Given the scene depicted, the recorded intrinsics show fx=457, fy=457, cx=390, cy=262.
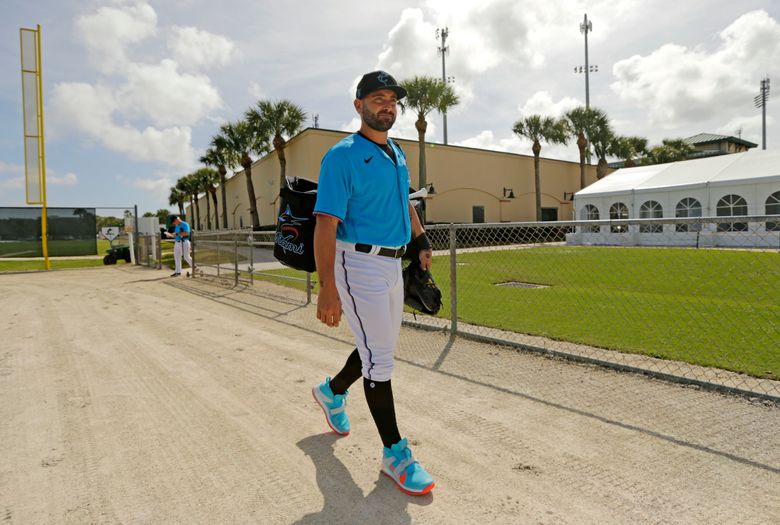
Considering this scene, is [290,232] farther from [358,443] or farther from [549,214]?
[549,214]

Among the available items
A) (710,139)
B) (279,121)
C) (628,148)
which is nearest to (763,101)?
(710,139)

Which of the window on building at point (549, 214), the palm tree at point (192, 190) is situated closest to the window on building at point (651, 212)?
the window on building at point (549, 214)

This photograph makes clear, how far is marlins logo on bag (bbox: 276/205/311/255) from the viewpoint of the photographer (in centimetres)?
259

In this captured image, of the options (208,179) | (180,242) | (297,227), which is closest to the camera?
(297,227)

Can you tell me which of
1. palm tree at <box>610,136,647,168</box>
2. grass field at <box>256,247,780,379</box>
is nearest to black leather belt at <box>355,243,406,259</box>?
grass field at <box>256,247,780,379</box>

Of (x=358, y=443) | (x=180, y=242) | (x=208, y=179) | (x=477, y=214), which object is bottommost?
(x=358, y=443)

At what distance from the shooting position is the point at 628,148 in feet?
130

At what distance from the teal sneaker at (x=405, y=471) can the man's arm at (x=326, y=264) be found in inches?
30.8

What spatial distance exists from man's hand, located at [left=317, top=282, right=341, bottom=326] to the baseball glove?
823 millimetres

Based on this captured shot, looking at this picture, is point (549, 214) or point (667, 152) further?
point (667, 152)

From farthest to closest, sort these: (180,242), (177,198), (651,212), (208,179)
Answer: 1. (177,198)
2. (208,179)
3. (651,212)
4. (180,242)

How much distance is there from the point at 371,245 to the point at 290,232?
50 cm

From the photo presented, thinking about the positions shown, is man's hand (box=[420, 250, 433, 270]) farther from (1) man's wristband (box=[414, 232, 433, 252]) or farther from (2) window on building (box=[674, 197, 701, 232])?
(2) window on building (box=[674, 197, 701, 232])

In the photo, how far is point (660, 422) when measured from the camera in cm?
Result: 316
